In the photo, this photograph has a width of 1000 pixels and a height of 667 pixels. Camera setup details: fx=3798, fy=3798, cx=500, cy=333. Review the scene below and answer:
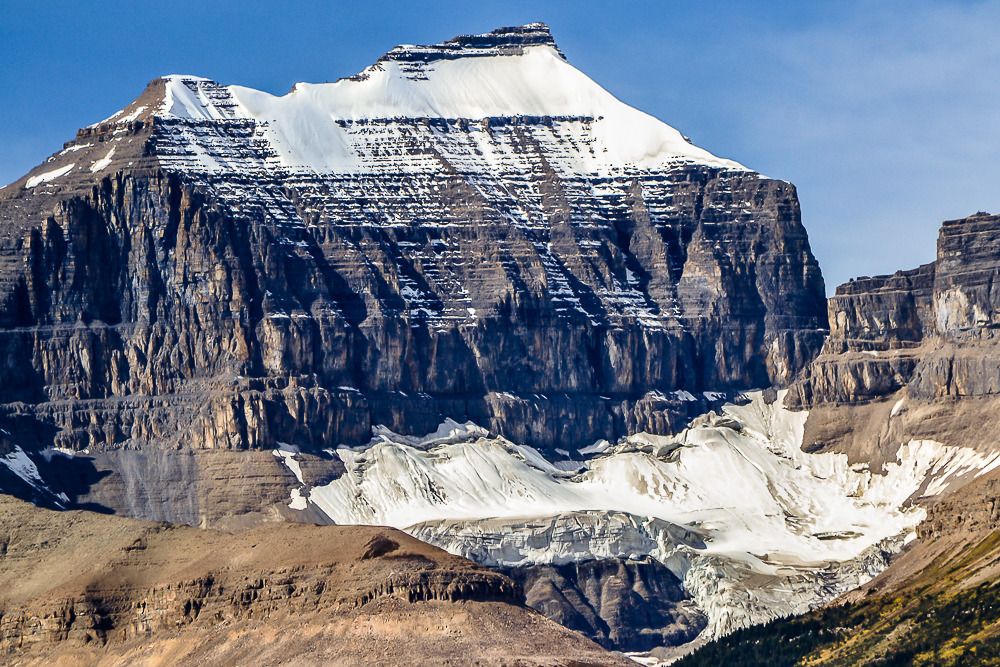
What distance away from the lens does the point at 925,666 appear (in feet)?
656

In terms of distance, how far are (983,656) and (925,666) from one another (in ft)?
13.7

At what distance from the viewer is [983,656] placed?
646ft
